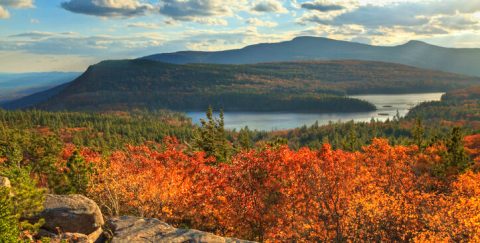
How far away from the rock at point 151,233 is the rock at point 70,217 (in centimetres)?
166

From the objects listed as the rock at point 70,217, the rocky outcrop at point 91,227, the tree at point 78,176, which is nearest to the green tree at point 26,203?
the rock at point 70,217

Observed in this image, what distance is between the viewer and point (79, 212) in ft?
106

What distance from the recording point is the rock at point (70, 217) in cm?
3222

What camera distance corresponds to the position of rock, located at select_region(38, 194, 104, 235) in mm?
32219

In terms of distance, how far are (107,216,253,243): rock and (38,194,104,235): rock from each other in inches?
65.3

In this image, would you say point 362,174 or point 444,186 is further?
point 444,186

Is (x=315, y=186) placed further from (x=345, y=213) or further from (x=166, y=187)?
(x=166, y=187)

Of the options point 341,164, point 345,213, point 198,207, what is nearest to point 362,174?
point 341,164

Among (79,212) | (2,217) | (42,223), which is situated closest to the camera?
(2,217)

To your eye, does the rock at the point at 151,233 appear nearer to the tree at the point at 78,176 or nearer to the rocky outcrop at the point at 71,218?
the rocky outcrop at the point at 71,218

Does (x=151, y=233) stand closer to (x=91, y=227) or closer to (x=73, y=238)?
(x=73, y=238)

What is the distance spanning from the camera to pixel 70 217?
106ft

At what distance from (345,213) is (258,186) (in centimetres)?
1209

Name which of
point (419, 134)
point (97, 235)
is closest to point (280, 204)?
point (97, 235)
